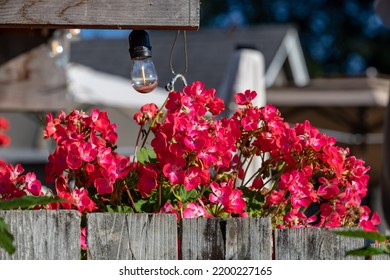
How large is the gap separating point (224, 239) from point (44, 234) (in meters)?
0.42

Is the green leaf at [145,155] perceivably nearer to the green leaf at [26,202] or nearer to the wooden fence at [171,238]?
the wooden fence at [171,238]

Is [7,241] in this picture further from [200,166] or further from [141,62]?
[141,62]

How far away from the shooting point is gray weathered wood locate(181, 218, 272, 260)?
7.30 feet

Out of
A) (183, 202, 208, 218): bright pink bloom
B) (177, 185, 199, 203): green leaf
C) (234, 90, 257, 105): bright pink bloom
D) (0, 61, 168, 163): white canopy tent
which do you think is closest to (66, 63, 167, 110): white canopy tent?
(0, 61, 168, 163): white canopy tent

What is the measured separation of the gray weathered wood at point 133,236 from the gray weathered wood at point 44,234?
0.17ft

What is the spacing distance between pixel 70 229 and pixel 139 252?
170mm

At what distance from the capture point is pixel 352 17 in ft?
153

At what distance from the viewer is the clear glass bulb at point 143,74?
306 centimetres

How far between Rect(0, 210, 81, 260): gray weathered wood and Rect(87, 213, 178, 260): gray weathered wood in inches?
2.1

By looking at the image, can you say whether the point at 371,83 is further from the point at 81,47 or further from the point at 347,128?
the point at 81,47

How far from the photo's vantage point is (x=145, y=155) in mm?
2715

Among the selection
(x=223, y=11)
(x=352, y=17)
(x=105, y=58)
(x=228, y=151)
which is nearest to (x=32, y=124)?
(x=105, y=58)

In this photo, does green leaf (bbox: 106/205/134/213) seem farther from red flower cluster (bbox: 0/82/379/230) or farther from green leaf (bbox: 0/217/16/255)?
green leaf (bbox: 0/217/16/255)

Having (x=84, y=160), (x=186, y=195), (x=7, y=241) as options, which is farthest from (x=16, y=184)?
(x=7, y=241)
